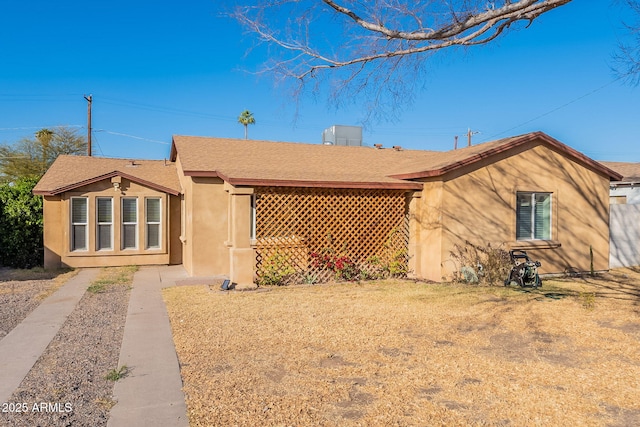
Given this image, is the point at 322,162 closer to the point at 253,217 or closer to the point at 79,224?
the point at 253,217

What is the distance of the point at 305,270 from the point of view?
11.8 metres

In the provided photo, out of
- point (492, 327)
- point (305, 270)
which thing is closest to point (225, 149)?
point (305, 270)

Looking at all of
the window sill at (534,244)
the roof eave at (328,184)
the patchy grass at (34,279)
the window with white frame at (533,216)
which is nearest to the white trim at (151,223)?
the patchy grass at (34,279)

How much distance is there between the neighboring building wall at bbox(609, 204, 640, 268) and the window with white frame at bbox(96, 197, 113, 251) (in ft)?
52.5

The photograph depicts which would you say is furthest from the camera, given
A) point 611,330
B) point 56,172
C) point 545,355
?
point 56,172

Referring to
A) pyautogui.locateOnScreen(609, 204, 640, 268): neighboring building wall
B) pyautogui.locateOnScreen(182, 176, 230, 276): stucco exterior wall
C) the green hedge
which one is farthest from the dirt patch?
pyautogui.locateOnScreen(609, 204, 640, 268): neighboring building wall

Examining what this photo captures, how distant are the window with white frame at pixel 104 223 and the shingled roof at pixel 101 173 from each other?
78cm

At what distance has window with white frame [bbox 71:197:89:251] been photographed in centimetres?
1437

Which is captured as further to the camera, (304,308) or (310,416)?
(304,308)

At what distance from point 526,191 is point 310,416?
1060 cm

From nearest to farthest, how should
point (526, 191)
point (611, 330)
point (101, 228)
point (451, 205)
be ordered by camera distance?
point (611, 330) → point (451, 205) → point (526, 191) → point (101, 228)

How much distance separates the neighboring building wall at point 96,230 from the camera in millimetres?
14312

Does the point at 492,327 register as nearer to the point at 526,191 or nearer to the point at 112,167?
the point at 526,191

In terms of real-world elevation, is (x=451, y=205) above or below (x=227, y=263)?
above
